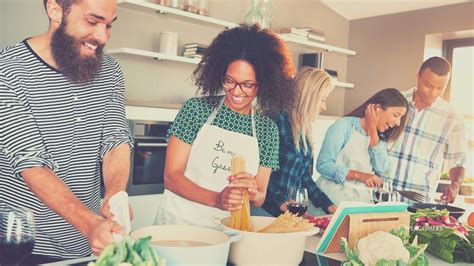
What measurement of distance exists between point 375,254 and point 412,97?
2185 mm

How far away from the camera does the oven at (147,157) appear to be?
346cm

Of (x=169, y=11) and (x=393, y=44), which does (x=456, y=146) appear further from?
(x=393, y=44)

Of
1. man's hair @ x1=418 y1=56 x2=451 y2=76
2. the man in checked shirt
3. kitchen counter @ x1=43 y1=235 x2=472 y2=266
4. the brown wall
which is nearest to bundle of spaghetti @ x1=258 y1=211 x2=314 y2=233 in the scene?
kitchen counter @ x1=43 y1=235 x2=472 y2=266

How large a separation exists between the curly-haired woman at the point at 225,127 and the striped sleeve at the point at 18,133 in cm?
55

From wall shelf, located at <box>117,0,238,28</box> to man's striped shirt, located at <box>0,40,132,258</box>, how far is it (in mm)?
2205

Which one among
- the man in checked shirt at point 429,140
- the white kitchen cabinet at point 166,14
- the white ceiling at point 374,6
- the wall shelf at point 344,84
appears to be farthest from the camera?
the wall shelf at point 344,84

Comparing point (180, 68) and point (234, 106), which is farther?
point (180, 68)

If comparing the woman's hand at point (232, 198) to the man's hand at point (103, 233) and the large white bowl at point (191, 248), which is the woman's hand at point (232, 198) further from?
the man's hand at point (103, 233)

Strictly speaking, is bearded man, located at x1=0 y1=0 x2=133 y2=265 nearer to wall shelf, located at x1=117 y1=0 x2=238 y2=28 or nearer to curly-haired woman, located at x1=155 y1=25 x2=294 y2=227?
curly-haired woman, located at x1=155 y1=25 x2=294 y2=227

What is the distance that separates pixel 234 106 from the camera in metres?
1.76

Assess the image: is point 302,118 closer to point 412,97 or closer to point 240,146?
point 240,146

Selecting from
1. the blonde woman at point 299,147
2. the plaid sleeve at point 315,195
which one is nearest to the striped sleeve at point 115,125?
the blonde woman at point 299,147

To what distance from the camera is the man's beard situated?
4.31 ft

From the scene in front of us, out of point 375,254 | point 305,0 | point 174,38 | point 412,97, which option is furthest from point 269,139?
point 305,0
